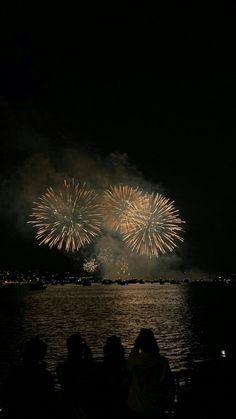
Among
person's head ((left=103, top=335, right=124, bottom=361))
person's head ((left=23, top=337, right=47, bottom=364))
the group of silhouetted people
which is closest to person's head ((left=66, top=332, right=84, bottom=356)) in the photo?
the group of silhouetted people

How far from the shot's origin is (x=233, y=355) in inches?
436

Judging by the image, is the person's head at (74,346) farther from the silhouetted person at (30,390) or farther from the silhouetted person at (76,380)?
the silhouetted person at (30,390)

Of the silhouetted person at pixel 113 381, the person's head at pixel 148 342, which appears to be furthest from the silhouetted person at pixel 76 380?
the person's head at pixel 148 342

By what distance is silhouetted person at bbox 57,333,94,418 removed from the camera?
6.47m

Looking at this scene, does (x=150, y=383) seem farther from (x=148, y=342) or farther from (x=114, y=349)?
(x=114, y=349)

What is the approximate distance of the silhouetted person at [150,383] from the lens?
21.4ft

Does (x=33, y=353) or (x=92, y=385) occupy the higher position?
(x=33, y=353)

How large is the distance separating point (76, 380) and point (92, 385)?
0.22 meters

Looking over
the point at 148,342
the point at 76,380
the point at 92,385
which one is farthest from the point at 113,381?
the point at 148,342

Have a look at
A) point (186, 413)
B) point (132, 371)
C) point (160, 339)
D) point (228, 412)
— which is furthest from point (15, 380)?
point (160, 339)

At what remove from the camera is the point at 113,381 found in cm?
692

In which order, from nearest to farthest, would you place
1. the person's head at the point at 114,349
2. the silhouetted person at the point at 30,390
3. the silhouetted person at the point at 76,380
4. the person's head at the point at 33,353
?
the silhouetted person at the point at 30,390 → the person's head at the point at 33,353 → the silhouetted person at the point at 76,380 → the person's head at the point at 114,349

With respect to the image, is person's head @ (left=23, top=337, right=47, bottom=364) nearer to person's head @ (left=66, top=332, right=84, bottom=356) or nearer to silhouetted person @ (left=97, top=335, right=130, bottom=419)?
person's head @ (left=66, top=332, right=84, bottom=356)

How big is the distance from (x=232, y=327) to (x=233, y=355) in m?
58.6
